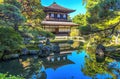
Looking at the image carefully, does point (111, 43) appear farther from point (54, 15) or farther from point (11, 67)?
point (54, 15)

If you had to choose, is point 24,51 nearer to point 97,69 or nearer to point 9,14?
point 9,14

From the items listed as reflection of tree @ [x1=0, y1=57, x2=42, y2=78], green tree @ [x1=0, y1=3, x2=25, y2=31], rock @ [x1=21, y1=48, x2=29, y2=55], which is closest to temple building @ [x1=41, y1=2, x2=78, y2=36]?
rock @ [x1=21, y1=48, x2=29, y2=55]

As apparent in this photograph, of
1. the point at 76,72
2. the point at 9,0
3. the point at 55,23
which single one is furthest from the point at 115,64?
the point at 55,23

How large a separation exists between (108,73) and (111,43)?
11.6 meters

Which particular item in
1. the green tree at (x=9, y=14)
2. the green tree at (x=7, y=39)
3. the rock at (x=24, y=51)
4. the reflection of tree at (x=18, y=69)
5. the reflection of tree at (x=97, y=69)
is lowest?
the reflection of tree at (x=97, y=69)

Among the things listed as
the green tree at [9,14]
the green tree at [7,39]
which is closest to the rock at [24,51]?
the green tree at [7,39]

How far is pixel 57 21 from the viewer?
38844mm

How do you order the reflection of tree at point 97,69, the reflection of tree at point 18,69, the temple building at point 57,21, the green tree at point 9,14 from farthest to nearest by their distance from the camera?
the temple building at point 57,21 → the green tree at point 9,14 → the reflection of tree at point 97,69 → the reflection of tree at point 18,69

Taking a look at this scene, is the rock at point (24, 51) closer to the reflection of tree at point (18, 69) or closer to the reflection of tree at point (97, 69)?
the reflection of tree at point (18, 69)

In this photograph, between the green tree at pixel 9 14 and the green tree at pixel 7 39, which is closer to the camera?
the green tree at pixel 9 14

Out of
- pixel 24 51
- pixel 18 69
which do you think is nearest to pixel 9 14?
pixel 18 69

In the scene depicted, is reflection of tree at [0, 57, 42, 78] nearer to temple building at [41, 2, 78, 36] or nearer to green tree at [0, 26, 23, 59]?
green tree at [0, 26, 23, 59]

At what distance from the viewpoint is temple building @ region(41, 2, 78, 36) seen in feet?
122

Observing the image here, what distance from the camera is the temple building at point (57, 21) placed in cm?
3716
